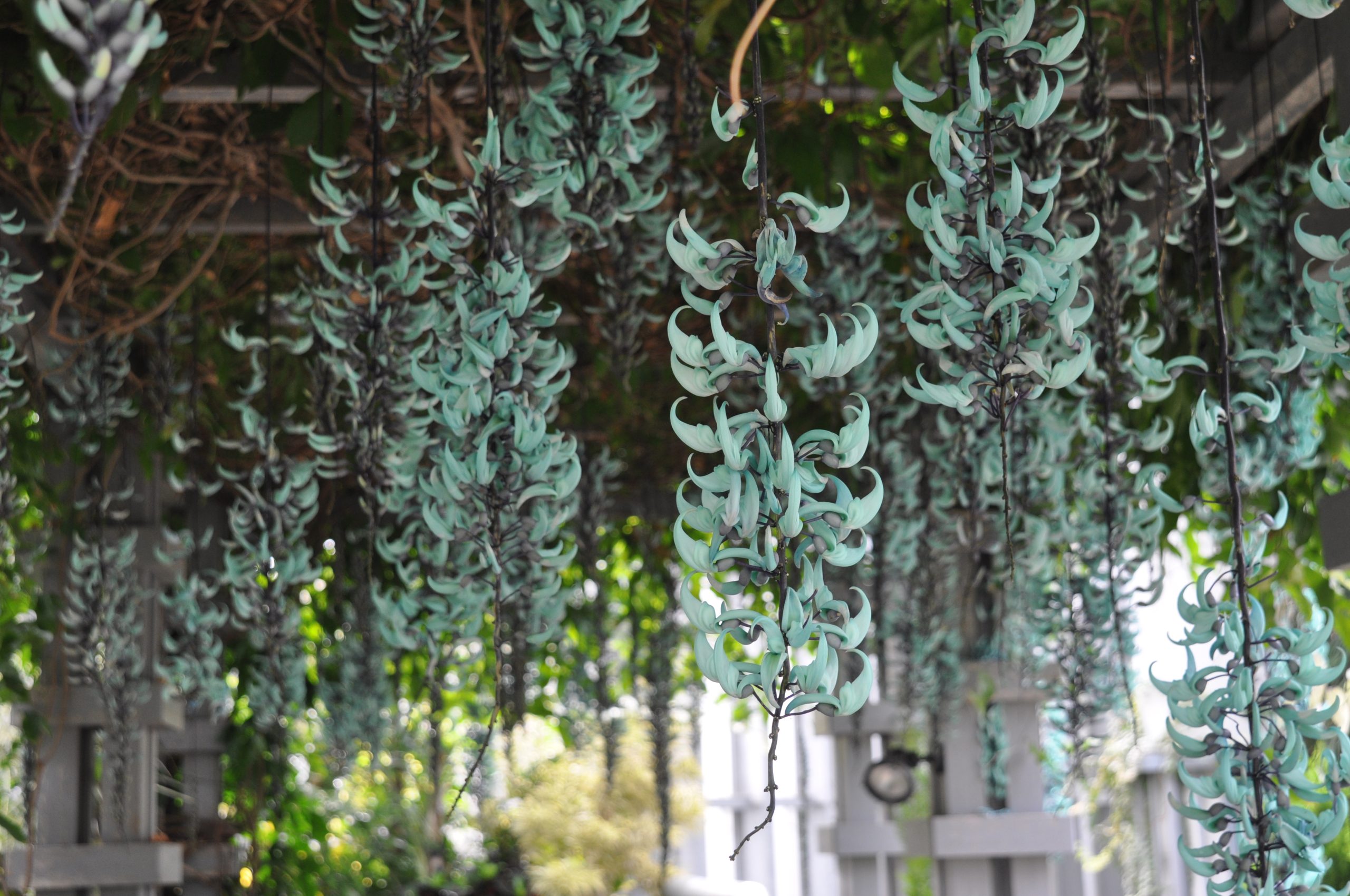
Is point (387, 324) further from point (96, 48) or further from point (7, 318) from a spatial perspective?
point (96, 48)

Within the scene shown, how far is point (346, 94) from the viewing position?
2287mm

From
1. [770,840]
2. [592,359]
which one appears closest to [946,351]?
[592,359]

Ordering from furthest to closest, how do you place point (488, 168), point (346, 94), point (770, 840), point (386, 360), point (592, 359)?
point (770, 840) → point (592, 359) → point (346, 94) → point (386, 360) → point (488, 168)

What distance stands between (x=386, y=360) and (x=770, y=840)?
9.29m

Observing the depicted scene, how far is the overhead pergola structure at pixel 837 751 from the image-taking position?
2160mm

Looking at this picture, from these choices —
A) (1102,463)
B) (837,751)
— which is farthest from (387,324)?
(837,751)

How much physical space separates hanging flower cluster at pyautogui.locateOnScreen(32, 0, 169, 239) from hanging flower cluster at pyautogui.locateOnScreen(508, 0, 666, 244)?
38.3 inches

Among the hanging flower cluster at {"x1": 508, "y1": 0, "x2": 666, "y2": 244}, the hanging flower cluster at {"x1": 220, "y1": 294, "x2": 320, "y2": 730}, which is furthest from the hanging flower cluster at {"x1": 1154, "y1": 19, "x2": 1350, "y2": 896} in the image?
the hanging flower cluster at {"x1": 220, "y1": 294, "x2": 320, "y2": 730}

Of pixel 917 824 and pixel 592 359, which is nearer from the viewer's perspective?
pixel 592 359

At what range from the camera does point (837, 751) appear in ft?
17.4

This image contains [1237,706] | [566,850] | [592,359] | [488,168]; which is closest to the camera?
[1237,706]

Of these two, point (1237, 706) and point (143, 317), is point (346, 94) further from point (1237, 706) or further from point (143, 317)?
point (1237, 706)

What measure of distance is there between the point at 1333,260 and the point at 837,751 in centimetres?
438

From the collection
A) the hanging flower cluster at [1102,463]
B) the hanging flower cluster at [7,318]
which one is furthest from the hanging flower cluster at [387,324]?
the hanging flower cluster at [1102,463]
